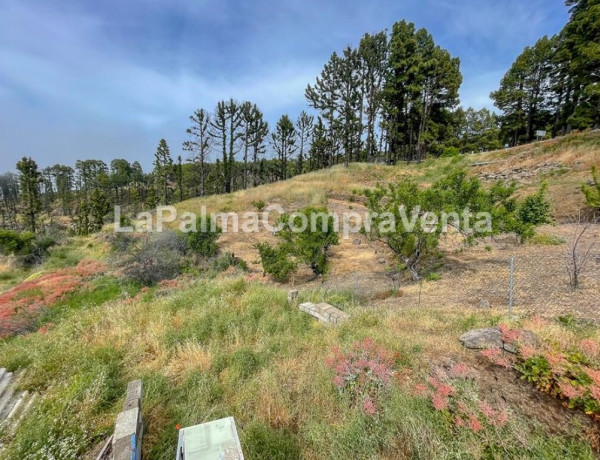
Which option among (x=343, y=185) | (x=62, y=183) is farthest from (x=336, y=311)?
(x=62, y=183)

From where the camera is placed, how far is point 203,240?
1206 centimetres

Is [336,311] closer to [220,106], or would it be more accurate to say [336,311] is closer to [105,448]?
[105,448]

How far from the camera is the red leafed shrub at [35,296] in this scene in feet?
21.9

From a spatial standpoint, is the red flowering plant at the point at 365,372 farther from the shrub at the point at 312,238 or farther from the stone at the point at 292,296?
the shrub at the point at 312,238

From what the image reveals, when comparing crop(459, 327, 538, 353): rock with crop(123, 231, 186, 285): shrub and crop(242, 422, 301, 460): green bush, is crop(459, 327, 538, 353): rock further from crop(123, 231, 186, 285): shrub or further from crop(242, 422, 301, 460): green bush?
crop(123, 231, 186, 285): shrub

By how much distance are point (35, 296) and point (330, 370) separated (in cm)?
1011

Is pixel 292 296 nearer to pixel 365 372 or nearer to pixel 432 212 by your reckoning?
pixel 365 372

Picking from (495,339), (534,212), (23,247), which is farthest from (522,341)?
(23,247)

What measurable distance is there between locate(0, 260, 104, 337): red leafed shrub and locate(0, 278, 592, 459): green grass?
2.85m

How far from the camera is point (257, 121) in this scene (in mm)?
28969

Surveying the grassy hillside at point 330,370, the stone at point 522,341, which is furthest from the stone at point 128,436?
the stone at point 522,341

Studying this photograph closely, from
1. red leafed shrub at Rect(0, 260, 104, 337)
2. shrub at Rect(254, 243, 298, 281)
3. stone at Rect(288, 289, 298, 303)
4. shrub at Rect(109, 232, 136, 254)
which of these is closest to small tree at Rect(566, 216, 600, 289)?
stone at Rect(288, 289, 298, 303)

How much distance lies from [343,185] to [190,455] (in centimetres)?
1900

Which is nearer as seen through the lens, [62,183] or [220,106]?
[220,106]
